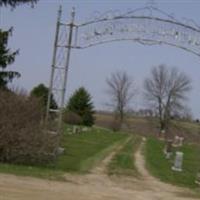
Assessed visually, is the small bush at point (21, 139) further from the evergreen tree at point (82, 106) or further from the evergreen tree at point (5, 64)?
the evergreen tree at point (82, 106)

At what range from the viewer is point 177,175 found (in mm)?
27672

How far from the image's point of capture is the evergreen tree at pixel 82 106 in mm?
100750

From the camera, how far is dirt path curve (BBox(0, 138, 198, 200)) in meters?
16.8

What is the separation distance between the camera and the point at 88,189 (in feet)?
62.4

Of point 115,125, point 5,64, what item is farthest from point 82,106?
point 5,64

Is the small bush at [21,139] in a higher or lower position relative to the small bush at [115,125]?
lower

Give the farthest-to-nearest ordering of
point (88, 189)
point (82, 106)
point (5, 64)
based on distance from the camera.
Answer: point (82, 106) < point (5, 64) < point (88, 189)

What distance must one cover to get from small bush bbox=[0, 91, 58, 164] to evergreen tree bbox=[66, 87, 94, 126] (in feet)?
243

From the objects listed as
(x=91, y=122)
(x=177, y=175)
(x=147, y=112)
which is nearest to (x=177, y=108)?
(x=147, y=112)

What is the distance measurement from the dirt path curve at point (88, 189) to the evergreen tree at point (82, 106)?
77100 mm

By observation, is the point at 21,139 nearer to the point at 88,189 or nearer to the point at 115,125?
the point at 88,189

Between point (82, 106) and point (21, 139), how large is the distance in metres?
76.9

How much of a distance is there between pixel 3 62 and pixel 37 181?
21.6 meters

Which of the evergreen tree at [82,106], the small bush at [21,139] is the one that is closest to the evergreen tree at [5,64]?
the small bush at [21,139]
